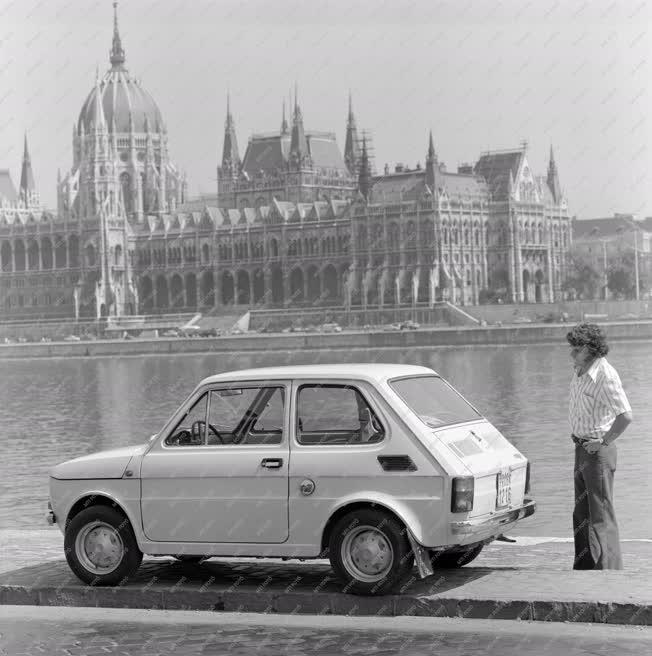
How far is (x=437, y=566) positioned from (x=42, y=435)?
75.9 ft

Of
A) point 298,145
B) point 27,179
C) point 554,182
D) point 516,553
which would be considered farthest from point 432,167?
point 516,553

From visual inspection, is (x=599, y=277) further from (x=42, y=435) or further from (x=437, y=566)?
(x=437, y=566)

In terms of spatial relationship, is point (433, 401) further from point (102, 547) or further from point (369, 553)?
point (102, 547)

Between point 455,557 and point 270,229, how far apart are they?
132 m

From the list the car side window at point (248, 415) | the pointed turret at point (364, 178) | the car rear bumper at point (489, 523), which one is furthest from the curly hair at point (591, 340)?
the pointed turret at point (364, 178)

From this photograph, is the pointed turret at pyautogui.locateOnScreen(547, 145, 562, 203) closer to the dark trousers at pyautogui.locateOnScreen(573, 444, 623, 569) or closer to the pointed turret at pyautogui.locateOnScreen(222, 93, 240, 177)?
the pointed turret at pyautogui.locateOnScreen(222, 93, 240, 177)

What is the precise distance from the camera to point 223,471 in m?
7.86

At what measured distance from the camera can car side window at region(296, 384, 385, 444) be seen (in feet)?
25.4

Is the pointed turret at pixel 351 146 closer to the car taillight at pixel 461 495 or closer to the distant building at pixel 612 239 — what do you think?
the distant building at pixel 612 239

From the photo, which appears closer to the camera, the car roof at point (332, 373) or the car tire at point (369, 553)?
the car tire at point (369, 553)

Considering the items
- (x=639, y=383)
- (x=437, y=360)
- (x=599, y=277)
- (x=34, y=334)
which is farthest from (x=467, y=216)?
(x=639, y=383)

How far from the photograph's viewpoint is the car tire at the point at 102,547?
8062mm

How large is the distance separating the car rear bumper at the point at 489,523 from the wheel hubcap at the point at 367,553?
373mm

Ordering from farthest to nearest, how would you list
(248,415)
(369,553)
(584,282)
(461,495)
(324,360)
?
(584,282)
(324,360)
(248,415)
(369,553)
(461,495)
